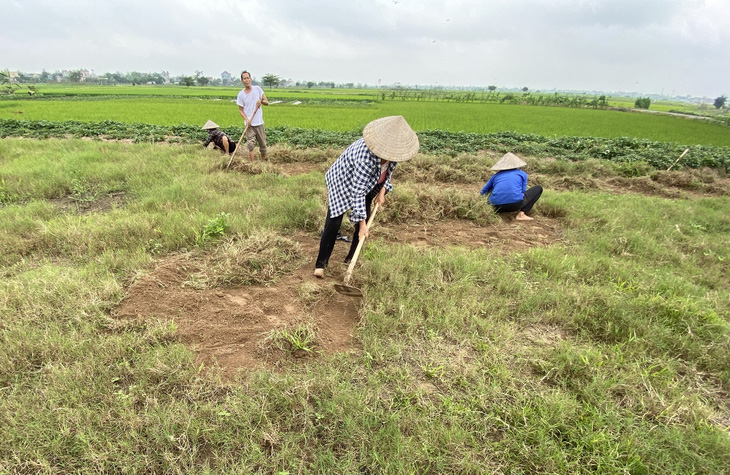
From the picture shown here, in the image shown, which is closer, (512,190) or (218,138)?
(512,190)

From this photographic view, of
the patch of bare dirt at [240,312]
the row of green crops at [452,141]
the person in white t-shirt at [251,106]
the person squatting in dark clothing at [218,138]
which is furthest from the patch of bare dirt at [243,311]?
the row of green crops at [452,141]

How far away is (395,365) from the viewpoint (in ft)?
7.20

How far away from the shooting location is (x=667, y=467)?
1644mm

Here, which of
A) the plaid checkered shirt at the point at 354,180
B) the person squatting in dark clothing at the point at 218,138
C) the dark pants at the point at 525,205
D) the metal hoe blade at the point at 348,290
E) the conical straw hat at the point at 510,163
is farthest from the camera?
the person squatting in dark clothing at the point at 218,138

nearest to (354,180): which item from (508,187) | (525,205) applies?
(508,187)

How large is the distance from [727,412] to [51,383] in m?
4.18

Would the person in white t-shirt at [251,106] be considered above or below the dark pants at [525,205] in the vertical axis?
above

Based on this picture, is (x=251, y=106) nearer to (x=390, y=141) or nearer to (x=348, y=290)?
(x=390, y=141)

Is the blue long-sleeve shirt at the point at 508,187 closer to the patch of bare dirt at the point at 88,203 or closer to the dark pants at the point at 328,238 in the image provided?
the dark pants at the point at 328,238

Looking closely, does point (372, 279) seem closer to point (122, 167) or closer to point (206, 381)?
point (206, 381)

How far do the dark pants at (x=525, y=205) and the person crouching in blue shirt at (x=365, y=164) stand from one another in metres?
2.62

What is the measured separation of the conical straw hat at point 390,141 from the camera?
2592 millimetres

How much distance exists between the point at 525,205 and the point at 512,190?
0.42 m

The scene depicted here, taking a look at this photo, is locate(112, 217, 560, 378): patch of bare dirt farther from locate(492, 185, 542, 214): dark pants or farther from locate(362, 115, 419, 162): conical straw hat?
locate(492, 185, 542, 214): dark pants
